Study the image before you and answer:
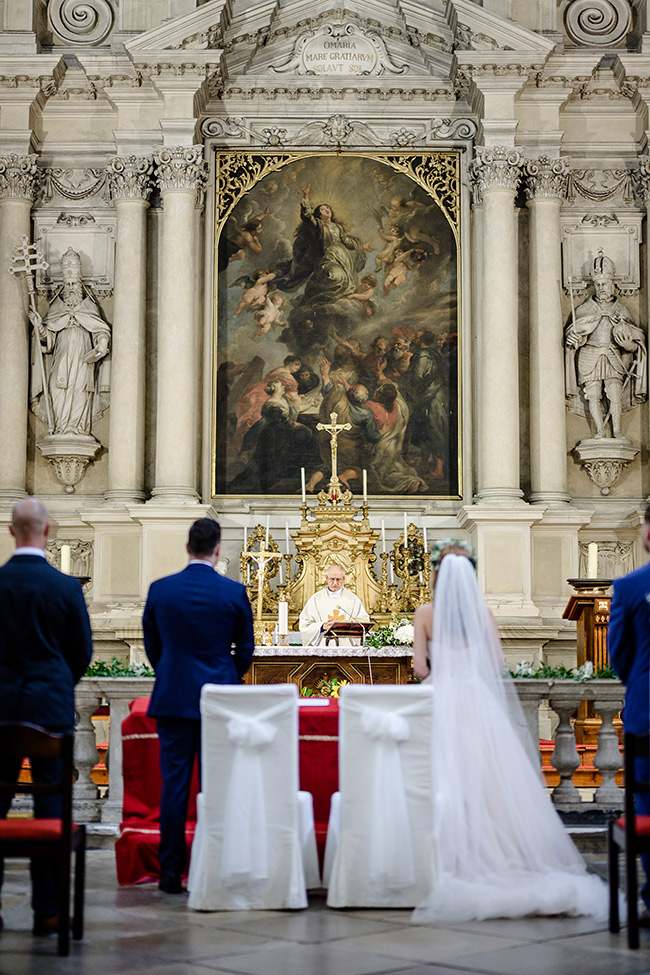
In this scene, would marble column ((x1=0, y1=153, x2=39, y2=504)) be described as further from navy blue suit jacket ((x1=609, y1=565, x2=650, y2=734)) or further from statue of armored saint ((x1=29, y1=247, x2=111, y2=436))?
navy blue suit jacket ((x1=609, y1=565, x2=650, y2=734))

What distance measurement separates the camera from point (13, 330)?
1429cm

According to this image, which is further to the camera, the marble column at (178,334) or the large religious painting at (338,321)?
the large religious painting at (338,321)

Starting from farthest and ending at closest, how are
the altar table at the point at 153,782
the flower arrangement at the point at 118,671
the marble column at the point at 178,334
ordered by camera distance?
the marble column at the point at 178,334, the flower arrangement at the point at 118,671, the altar table at the point at 153,782

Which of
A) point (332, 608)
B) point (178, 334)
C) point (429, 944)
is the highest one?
point (178, 334)

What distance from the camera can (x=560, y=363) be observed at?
14227mm

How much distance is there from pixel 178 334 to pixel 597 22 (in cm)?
594

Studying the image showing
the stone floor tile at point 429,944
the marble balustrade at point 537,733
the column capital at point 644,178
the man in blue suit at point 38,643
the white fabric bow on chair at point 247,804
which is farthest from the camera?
the column capital at point 644,178

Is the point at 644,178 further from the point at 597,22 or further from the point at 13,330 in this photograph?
the point at 13,330

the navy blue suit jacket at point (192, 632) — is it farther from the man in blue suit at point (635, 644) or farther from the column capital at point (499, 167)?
the column capital at point (499, 167)

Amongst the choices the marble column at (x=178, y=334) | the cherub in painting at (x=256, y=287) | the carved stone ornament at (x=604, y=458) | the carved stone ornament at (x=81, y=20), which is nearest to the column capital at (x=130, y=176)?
the marble column at (x=178, y=334)

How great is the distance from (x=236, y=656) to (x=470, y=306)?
866 cm

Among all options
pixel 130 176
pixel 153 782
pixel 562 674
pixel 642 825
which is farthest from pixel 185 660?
pixel 130 176

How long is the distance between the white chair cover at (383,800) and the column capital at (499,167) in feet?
30.1

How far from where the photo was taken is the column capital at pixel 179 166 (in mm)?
14141
